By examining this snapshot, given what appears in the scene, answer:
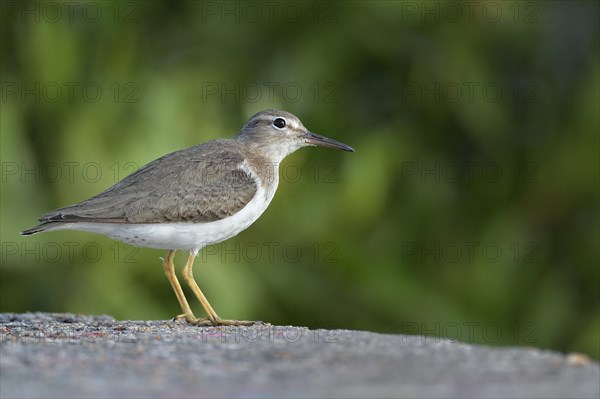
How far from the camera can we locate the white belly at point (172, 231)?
7.75 meters

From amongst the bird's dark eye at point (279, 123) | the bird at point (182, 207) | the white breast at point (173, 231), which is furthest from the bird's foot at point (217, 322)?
the bird's dark eye at point (279, 123)

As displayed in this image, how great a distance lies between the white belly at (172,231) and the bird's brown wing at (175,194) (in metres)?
0.05

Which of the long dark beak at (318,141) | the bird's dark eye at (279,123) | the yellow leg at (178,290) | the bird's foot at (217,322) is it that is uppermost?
the bird's dark eye at (279,123)

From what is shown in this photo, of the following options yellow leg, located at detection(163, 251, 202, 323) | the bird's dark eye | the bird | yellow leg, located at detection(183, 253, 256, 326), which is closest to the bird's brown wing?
the bird

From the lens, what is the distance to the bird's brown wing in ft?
25.3

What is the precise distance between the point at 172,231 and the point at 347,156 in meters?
4.23

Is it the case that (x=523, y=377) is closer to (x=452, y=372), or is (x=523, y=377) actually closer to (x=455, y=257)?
(x=452, y=372)

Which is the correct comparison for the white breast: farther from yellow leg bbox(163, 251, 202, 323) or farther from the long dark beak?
the long dark beak

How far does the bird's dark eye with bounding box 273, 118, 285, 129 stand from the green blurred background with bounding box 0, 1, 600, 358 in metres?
1.78

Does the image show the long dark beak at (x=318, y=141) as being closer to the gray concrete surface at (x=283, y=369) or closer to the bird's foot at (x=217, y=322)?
the bird's foot at (x=217, y=322)

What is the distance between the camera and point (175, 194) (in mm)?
7902

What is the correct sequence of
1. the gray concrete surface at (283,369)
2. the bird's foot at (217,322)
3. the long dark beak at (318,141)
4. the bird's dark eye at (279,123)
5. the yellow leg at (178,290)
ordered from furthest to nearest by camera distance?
the long dark beak at (318,141), the bird's dark eye at (279,123), the yellow leg at (178,290), the bird's foot at (217,322), the gray concrete surface at (283,369)

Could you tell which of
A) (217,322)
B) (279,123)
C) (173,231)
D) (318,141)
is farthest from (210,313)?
(318,141)

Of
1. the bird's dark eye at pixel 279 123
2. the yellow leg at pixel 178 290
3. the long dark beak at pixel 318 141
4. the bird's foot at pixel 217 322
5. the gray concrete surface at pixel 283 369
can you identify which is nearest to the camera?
the gray concrete surface at pixel 283 369
